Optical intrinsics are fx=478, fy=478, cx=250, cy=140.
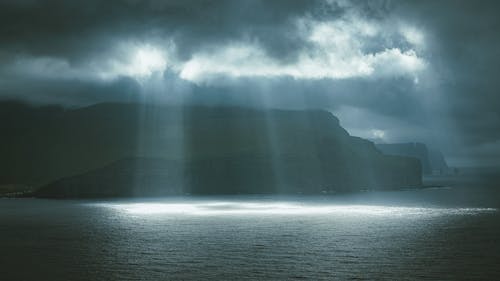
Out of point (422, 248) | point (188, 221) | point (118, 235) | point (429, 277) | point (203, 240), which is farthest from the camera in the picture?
point (188, 221)

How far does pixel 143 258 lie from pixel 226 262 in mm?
15136

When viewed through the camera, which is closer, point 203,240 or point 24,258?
point 24,258

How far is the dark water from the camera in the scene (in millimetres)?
69875

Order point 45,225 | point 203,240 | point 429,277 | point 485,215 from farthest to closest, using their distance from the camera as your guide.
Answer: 1. point 485,215
2. point 45,225
3. point 203,240
4. point 429,277

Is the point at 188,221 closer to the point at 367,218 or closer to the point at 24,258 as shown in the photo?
the point at 367,218

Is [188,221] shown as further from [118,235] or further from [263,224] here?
[118,235]

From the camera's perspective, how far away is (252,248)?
91.6 metres

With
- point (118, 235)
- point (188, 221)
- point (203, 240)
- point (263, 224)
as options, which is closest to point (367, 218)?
point (263, 224)


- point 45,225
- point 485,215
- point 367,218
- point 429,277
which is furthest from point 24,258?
point 485,215

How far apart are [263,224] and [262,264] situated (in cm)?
6068

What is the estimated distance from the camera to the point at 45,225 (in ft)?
443

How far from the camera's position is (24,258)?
8162 centimetres

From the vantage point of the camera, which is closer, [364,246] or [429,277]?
[429,277]

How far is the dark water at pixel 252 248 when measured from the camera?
69875mm
